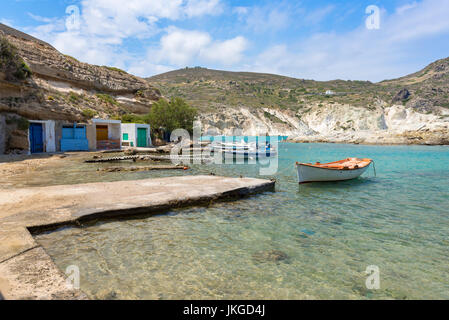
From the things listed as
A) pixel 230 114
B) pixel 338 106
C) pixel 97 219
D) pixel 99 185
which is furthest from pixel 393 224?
pixel 338 106

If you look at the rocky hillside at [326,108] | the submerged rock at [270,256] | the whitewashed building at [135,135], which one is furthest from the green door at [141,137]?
the rocky hillside at [326,108]

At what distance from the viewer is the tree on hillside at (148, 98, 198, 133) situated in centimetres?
4309

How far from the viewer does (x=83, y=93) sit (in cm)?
4131

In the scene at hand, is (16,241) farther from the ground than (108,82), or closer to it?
closer to it

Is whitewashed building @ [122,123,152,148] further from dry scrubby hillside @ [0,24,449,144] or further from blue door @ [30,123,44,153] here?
blue door @ [30,123,44,153]

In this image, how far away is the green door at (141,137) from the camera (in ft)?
121

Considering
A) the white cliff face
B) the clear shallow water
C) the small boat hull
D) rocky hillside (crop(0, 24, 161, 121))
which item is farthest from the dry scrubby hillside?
the small boat hull

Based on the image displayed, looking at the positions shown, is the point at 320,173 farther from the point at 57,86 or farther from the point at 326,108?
the point at 326,108

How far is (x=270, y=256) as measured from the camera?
17.8ft

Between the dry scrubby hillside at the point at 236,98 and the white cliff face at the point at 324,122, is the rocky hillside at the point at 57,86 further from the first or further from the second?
the white cliff face at the point at 324,122

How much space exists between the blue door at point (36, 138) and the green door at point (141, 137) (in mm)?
12766

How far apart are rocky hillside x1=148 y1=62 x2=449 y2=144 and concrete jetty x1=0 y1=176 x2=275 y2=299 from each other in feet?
230
